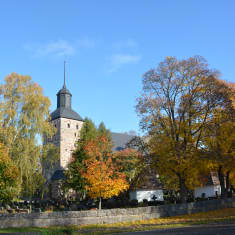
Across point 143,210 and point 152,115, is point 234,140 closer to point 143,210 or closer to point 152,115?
point 152,115

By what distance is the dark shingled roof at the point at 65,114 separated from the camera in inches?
2311

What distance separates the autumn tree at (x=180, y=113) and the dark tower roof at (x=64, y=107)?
36389 millimetres

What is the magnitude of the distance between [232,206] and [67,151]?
37526 mm

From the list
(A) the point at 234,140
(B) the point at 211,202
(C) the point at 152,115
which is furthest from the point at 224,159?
(C) the point at 152,115

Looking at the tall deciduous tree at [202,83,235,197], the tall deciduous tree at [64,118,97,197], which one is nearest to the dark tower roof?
the tall deciduous tree at [64,118,97,197]

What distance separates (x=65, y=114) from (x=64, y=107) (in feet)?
8.72

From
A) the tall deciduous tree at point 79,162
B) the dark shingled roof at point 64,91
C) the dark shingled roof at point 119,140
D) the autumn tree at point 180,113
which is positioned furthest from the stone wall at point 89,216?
the dark shingled roof at point 119,140

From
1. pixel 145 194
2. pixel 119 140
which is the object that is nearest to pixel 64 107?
pixel 119 140

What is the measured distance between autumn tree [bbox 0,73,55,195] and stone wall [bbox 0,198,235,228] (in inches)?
266

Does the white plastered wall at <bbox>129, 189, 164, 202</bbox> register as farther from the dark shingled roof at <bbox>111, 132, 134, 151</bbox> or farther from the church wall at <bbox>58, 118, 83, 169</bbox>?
Answer: the dark shingled roof at <bbox>111, 132, 134, 151</bbox>

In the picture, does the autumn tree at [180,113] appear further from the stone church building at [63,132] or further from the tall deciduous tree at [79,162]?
the stone church building at [63,132]

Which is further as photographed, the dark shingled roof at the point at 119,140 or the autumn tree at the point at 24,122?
the dark shingled roof at the point at 119,140

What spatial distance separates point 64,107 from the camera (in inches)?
2415

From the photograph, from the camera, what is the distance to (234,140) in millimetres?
23562
